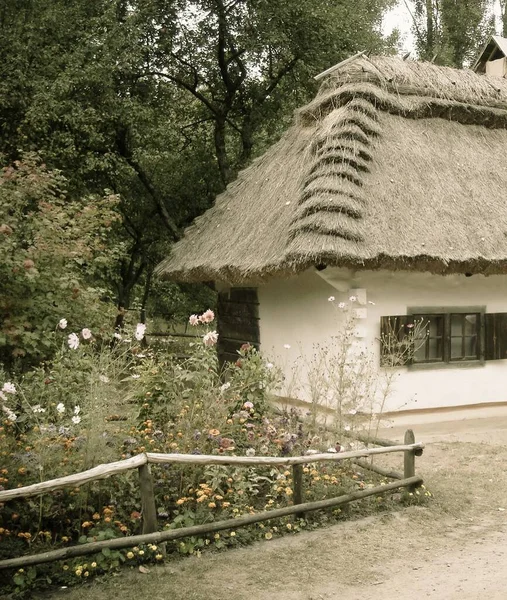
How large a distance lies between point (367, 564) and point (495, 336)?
596cm

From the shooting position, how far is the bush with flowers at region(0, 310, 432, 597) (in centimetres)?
462

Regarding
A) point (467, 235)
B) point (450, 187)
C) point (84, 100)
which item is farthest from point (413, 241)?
point (84, 100)

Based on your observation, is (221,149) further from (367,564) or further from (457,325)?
(367,564)

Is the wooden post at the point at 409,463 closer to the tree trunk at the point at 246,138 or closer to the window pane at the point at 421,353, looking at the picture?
the window pane at the point at 421,353

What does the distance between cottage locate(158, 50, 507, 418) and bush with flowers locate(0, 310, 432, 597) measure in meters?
2.71

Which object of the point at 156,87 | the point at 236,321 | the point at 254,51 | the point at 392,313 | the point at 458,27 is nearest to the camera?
the point at 392,313

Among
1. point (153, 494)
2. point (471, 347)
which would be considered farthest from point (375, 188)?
point (153, 494)

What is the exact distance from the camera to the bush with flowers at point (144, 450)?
15.1 ft

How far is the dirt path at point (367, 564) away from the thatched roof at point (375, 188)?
3.40 m

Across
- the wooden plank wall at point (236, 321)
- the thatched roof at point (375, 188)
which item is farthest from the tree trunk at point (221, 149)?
the wooden plank wall at point (236, 321)

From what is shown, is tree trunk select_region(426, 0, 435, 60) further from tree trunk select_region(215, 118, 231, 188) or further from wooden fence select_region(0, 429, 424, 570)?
wooden fence select_region(0, 429, 424, 570)

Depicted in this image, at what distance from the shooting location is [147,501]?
4559 millimetres

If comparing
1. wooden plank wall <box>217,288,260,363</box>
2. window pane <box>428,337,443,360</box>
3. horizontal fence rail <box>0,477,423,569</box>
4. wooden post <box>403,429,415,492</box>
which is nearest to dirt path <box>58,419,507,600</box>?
horizontal fence rail <box>0,477,423,569</box>

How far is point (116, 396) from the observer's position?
5.63 meters
